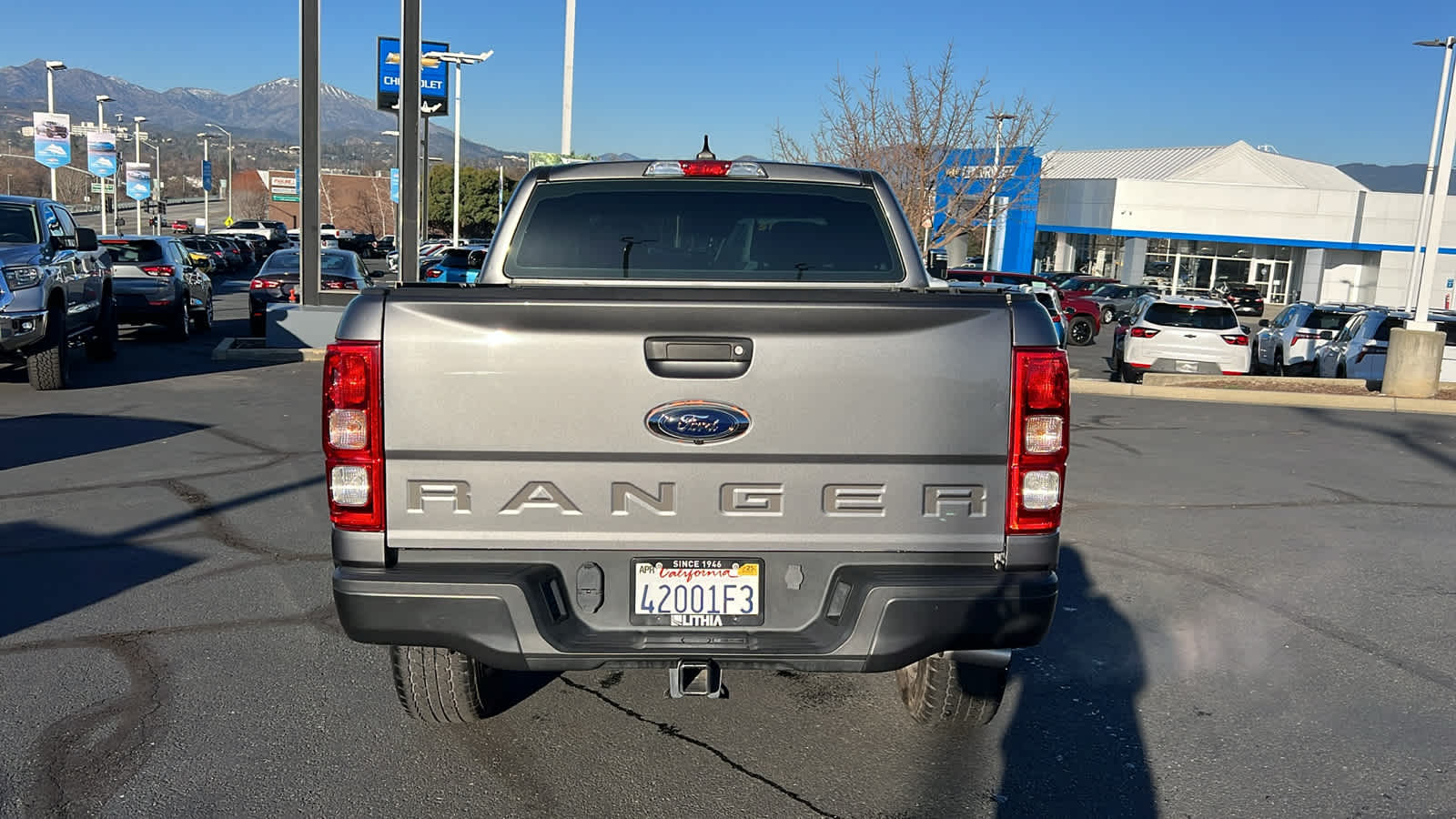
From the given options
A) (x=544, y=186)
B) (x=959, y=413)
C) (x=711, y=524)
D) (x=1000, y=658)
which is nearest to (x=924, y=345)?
(x=959, y=413)

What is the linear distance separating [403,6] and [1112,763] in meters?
18.0

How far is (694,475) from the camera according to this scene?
350 cm

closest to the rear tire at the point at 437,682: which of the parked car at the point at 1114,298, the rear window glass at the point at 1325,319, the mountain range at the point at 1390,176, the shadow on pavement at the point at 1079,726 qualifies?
the shadow on pavement at the point at 1079,726

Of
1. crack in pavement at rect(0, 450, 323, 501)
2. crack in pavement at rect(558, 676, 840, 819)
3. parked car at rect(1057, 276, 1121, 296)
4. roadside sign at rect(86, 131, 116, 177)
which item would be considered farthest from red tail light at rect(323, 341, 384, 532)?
roadside sign at rect(86, 131, 116, 177)

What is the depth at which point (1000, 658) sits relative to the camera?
390 cm

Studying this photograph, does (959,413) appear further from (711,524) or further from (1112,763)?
(1112,763)

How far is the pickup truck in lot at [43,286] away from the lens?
492 inches

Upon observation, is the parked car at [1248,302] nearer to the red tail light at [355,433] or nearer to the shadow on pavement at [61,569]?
the shadow on pavement at [61,569]

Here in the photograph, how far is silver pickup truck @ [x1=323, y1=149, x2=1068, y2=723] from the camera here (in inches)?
135

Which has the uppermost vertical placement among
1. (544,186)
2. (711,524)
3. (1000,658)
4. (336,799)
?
(544,186)

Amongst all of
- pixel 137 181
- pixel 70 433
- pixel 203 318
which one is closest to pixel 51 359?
pixel 70 433

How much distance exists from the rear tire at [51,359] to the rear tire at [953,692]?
12150mm

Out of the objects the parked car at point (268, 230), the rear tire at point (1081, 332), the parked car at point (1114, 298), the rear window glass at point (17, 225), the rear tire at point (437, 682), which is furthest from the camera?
the parked car at point (268, 230)

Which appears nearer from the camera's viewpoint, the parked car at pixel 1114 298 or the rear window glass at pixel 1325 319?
the rear window glass at pixel 1325 319
